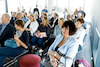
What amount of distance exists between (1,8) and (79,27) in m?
5.52

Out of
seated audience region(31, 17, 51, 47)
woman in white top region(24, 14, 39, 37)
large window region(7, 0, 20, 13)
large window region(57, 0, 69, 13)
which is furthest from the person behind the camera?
large window region(57, 0, 69, 13)

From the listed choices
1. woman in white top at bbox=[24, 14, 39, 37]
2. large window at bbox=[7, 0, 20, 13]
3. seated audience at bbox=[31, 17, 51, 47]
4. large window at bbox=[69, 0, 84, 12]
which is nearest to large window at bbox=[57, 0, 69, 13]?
large window at bbox=[69, 0, 84, 12]

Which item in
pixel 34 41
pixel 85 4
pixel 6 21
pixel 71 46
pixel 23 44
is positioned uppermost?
pixel 85 4

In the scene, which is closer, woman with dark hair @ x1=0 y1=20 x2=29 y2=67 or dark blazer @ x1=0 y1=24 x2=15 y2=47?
woman with dark hair @ x1=0 y1=20 x2=29 y2=67

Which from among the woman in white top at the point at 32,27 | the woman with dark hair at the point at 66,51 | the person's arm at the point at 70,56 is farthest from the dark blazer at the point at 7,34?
the person's arm at the point at 70,56

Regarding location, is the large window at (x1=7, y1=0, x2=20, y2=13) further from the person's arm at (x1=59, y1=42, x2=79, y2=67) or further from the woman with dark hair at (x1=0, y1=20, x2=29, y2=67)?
the person's arm at (x1=59, y1=42, x2=79, y2=67)

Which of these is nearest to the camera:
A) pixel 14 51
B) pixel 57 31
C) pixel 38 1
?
pixel 14 51

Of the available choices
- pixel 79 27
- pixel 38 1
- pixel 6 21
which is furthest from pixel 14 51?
pixel 38 1

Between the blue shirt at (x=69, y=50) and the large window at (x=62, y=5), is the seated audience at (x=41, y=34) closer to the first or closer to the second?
the blue shirt at (x=69, y=50)

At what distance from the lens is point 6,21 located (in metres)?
3.13

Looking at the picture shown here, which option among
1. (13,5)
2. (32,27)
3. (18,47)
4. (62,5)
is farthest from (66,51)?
(62,5)

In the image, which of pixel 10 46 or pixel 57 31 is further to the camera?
pixel 57 31

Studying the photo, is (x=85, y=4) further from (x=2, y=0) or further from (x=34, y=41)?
(x=34, y=41)

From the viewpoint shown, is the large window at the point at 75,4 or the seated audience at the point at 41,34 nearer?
the seated audience at the point at 41,34
